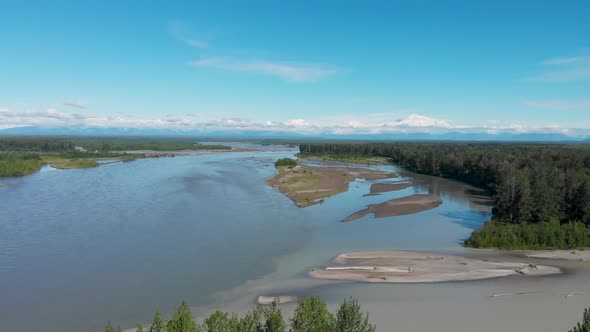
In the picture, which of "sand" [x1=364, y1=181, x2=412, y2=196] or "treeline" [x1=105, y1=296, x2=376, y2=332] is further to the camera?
"sand" [x1=364, y1=181, x2=412, y2=196]

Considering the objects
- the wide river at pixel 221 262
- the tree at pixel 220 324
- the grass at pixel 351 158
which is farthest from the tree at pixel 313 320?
the grass at pixel 351 158

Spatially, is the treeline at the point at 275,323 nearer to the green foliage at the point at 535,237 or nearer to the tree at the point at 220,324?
the tree at the point at 220,324

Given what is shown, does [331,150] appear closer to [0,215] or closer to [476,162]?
[476,162]

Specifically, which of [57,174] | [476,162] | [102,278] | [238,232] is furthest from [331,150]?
[102,278]

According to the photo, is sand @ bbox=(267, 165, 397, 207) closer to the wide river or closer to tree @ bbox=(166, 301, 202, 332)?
the wide river

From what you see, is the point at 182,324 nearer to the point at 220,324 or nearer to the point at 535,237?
the point at 220,324

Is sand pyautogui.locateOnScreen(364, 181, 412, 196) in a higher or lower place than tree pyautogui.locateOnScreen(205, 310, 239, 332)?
lower

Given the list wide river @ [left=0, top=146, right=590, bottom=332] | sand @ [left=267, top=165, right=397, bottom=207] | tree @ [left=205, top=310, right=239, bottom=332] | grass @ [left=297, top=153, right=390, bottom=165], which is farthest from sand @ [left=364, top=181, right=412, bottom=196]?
tree @ [left=205, top=310, right=239, bottom=332]
